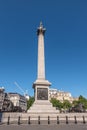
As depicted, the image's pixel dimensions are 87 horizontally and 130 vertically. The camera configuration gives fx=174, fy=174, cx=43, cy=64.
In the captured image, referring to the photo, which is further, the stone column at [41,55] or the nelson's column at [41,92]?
the stone column at [41,55]

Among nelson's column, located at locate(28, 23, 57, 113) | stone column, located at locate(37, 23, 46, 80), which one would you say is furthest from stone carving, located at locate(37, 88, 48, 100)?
stone column, located at locate(37, 23, 46, 80)

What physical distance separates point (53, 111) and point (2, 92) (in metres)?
101

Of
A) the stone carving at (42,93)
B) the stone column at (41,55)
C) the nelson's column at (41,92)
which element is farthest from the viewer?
the stone column at (41,55)

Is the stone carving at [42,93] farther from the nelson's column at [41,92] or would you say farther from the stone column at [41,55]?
the stone column at [41,55]

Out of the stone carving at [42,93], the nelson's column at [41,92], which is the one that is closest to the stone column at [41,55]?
the nelson's column at [41,92]

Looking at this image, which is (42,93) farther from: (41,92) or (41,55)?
(41,55)

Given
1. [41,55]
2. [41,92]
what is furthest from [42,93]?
[41,55]

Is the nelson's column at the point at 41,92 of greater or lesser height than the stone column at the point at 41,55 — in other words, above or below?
below

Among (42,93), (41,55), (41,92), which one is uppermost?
(41,55)

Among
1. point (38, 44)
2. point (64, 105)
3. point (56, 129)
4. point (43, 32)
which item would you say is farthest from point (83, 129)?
point (64, 105)

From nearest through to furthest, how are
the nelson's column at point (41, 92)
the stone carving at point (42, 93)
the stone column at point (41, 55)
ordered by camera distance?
the nelson's column at point (41, 92), the stone carving at point (42, 93), the stone column at point (41, 55)

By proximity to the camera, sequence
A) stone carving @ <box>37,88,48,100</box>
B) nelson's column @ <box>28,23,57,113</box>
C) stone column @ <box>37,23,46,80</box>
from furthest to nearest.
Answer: stone column @ <box>37,23,46,80</box>
stone carving @ <box>37,88,48,100</box>
nelson's column @ <box>28,23,57,113</box>

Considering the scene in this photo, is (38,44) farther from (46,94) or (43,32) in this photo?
(46,94)

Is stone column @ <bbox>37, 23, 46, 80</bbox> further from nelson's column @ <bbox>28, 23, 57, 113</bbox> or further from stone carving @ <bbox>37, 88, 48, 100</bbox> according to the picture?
stone carving @ <bbox>37, 88, 48, 100</bbox>
